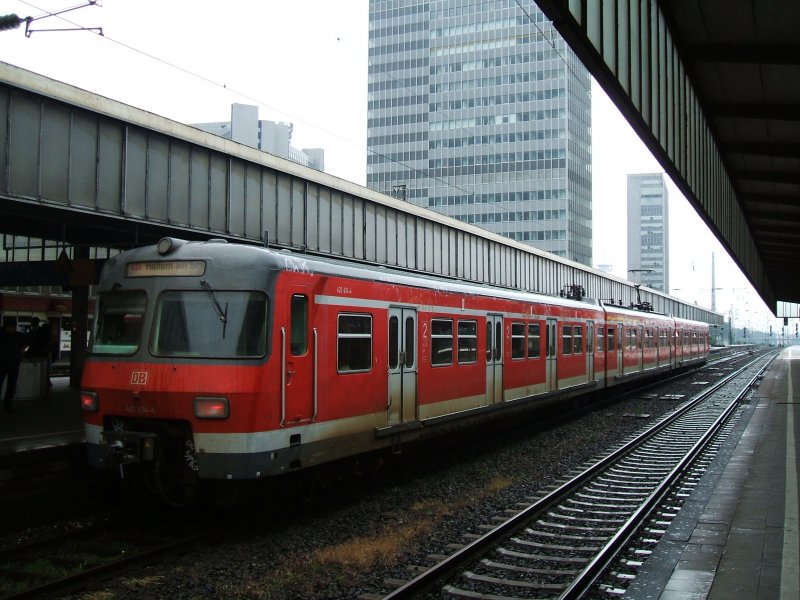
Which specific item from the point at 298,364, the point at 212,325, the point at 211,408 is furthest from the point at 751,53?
the point at 211,408

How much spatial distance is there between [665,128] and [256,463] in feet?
24.0

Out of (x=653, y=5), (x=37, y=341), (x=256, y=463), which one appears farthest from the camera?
(x=37, y=341)

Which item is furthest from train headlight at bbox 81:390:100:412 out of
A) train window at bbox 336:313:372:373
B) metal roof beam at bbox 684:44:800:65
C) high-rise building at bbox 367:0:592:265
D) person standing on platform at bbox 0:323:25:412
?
high-rise building at bbox 367:0:592:265

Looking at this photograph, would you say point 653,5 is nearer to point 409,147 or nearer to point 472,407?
point 472,407

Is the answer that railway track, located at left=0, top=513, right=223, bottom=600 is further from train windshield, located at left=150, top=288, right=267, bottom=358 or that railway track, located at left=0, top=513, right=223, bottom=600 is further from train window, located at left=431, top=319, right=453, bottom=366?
train window, located at left=431, top=319, right=453, bottom=366

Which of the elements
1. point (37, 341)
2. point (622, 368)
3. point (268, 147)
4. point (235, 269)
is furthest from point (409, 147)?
point (235, 269)

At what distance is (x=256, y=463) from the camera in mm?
7648

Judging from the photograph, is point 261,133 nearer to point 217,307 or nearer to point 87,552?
point 217,307

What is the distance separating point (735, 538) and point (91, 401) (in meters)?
7.06

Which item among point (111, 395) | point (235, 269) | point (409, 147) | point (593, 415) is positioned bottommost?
point (593, 415)

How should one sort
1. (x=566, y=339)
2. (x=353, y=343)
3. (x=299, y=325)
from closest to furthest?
(x=299, y=325) < (x=353, y=343) < (x=566, y=339)

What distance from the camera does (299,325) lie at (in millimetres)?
8422

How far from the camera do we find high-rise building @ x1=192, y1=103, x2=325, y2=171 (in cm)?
12938

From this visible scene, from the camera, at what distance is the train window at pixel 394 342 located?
1027cm
